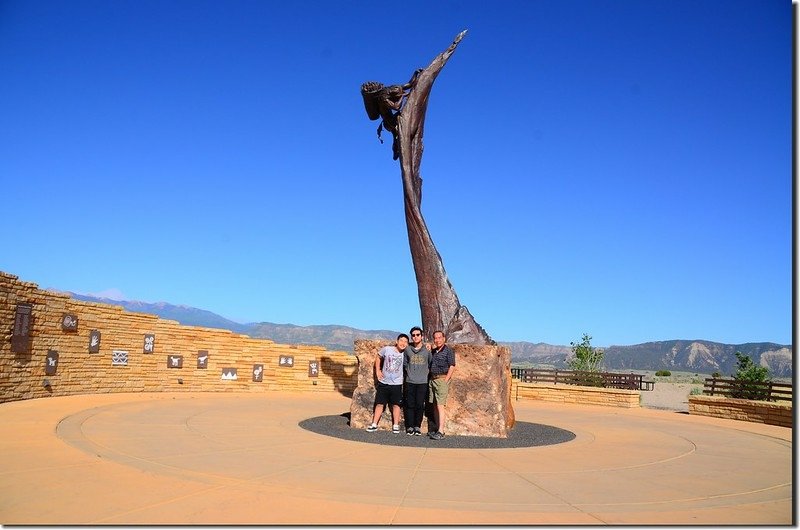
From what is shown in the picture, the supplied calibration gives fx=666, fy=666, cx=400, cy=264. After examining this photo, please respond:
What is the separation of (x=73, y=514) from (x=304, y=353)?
44.4 ft

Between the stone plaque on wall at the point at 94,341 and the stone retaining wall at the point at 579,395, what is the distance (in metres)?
10.2

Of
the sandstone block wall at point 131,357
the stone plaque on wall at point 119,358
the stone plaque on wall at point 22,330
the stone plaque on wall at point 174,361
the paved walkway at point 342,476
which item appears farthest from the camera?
the stone plaque on wall at point 174,361

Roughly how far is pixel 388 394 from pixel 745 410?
9270 millimetres

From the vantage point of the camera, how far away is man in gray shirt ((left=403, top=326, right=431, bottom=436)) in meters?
9.09

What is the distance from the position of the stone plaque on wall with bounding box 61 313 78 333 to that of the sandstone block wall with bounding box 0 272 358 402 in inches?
2.5

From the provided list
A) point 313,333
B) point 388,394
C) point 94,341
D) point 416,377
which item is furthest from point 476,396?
point 313,333

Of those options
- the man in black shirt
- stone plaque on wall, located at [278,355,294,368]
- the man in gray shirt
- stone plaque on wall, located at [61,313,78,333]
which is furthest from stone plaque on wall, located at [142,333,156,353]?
the man in black shirt

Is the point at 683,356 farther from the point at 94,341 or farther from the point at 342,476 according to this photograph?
the point at 342,476

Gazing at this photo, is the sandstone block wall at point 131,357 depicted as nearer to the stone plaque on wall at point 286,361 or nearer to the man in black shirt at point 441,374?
the stone plaque on wall at point 286,361

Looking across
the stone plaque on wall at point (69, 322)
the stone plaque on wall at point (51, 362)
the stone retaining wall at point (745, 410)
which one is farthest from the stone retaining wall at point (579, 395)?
the stone plaque on wall at point (51, 362)

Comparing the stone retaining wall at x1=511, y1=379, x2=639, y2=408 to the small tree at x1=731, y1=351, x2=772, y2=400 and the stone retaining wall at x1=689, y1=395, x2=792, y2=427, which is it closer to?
the stone retaining wall at x1=689, y1=395, x2=792, y2=427

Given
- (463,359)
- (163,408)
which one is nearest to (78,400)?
(163,408)

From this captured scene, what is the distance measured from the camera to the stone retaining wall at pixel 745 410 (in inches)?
533

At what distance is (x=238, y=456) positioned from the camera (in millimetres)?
6875
